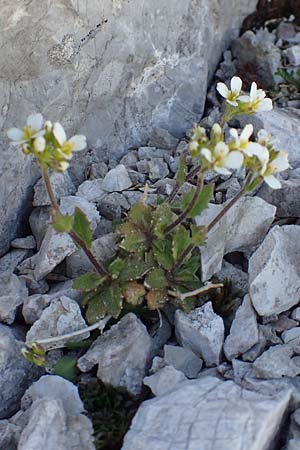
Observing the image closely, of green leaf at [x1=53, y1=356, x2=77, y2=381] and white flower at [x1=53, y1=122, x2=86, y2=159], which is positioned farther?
green leaf at [x1=53, y1=356, x2=77, y2=381]

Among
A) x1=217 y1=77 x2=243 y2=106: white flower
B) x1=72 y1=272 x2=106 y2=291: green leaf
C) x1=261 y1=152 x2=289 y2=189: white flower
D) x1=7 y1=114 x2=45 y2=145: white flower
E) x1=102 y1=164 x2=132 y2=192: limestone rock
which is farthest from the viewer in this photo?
Result: x1=102 y1=164 x2=132 y2=192: limestone rock

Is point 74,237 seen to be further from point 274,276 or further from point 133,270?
point 274,276

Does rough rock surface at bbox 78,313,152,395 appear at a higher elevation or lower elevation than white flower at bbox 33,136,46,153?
lower

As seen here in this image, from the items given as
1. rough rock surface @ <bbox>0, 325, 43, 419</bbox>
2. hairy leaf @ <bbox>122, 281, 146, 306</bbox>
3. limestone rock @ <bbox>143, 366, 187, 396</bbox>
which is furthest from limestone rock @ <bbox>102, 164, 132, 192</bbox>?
limestone rock @ <bbox>143, 366, 187, 396</bbox>

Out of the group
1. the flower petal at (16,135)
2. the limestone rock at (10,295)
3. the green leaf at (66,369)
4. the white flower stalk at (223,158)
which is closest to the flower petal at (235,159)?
the white flower stalk at (223,158)

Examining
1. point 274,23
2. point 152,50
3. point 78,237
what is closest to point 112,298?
point 78,237

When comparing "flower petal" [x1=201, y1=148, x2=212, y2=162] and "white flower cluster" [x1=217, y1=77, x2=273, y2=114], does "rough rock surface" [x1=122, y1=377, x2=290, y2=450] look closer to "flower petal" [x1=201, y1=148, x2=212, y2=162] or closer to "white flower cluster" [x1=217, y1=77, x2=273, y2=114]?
"flower petal" [x1=201, y1=148, x2=212, y2=162]
